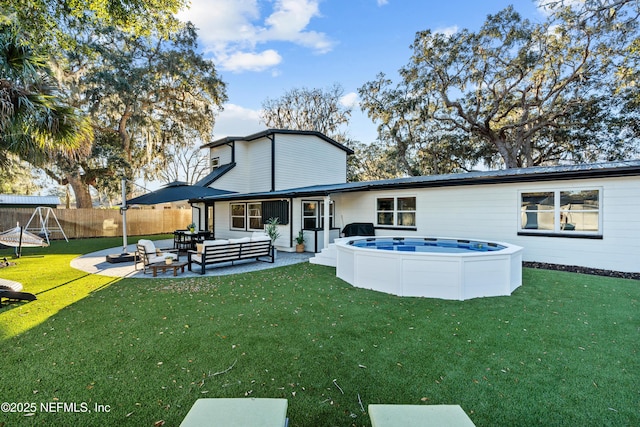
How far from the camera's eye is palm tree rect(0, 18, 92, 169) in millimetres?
5320

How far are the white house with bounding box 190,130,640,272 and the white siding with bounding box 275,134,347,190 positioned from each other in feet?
0.20

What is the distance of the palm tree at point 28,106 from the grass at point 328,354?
3.35 m

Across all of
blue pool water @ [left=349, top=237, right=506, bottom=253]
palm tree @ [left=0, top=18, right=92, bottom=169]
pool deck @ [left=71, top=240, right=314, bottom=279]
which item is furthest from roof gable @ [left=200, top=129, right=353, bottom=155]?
palm tree @ [left=0, top=18, right=92, bottom=169]

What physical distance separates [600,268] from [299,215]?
964 centimetres

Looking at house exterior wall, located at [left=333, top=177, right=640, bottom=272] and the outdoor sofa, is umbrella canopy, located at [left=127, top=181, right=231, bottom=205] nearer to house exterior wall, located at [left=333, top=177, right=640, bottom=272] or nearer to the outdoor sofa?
the outdoor sofa

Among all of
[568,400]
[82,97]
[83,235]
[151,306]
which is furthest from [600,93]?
[83,235]

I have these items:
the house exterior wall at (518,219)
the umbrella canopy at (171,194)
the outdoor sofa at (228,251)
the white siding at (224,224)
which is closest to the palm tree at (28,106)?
the umbrella canopy at (171,194)

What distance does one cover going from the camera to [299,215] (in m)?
12.1

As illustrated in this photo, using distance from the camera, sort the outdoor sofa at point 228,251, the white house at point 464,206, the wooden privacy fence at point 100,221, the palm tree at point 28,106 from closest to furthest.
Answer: the palm tree at point 28,106
the white house at point 464,206
the outdoor sofa at point 228,251
the wooden privacy fence at point 100,221

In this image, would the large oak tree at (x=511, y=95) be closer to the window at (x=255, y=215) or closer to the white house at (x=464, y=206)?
the white house at (x=464, y=206)

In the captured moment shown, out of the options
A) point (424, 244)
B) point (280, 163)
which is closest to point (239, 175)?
point (280, 163)

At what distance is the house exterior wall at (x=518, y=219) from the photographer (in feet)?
24.3

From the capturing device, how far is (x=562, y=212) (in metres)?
8.29

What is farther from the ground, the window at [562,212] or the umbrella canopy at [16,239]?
the window at [562,212]
